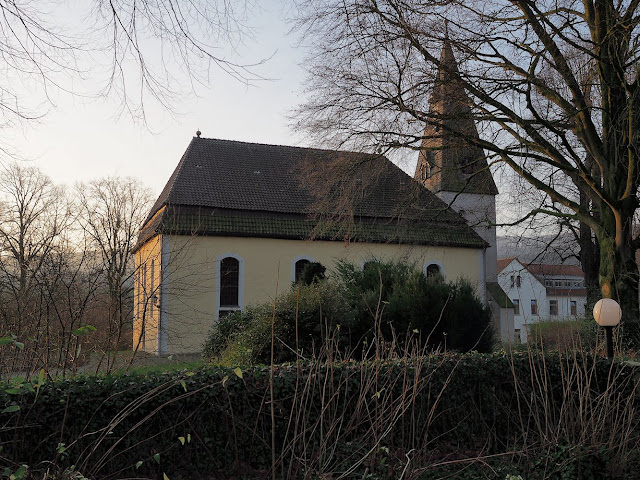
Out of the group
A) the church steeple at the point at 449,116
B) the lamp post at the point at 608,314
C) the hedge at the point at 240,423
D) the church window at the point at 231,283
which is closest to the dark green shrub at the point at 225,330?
the church window at the point at 231,283

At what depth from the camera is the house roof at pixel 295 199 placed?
15.4 m

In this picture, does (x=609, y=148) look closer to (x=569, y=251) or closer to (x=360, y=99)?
(x=360, y=99)

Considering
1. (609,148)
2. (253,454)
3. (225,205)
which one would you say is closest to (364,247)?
(225,205)

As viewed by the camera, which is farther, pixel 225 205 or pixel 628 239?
pixel 225 205

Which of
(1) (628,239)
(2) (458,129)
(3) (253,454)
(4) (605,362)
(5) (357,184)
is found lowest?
(3) (253,454)

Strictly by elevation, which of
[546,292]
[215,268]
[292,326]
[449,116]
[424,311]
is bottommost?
[292,326]

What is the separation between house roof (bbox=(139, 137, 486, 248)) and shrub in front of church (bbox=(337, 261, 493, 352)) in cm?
306

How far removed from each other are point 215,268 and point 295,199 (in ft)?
15.0

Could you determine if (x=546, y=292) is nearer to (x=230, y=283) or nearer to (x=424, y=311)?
(x=424, y=311)

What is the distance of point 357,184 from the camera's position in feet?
51.5

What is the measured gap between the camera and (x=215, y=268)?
20906 millimetres

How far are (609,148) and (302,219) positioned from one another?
452 inches

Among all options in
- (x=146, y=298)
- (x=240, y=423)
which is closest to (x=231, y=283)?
(x=146, y=298)

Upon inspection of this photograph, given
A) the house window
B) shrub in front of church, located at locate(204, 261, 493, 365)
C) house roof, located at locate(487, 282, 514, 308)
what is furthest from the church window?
house roof, located at locate(487, 282, 514, 308)
